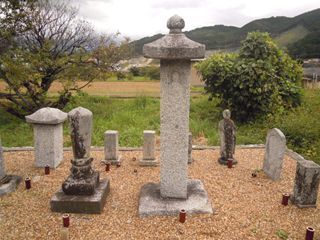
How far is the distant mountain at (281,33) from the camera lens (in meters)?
27.6

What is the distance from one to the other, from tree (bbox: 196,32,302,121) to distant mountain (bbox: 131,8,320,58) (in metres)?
13.9

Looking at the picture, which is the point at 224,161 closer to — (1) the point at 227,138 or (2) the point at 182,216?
(1) the point at 227,138

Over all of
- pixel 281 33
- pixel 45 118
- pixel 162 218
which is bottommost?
pixel 162 218

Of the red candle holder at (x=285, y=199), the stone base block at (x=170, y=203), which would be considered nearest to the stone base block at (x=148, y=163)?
the stone base block at (x=170, y=203)

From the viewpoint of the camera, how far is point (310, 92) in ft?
50.2

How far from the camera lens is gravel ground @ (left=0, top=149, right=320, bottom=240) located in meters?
4.85

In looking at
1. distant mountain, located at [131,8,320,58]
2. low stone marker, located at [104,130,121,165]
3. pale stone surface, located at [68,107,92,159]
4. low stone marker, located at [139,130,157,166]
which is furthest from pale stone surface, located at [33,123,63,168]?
distant mountain, located at [131,8,320,58]

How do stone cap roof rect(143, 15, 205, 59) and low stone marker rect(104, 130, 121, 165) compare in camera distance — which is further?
low stone marker rect(104, 130, 121, 165)

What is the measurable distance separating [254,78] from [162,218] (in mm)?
7775

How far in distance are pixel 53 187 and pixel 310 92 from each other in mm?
13447

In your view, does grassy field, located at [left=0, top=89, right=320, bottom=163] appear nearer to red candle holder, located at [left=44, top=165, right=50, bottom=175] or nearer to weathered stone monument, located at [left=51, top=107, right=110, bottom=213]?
red candle holder, located at [left=44, top=165, right=50, bottom=175]

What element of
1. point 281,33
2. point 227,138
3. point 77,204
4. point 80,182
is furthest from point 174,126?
point 281,33

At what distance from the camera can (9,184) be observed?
6.12 m

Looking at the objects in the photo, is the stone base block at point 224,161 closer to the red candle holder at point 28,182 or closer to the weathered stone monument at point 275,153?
the weathered stone monument at point 275,153
